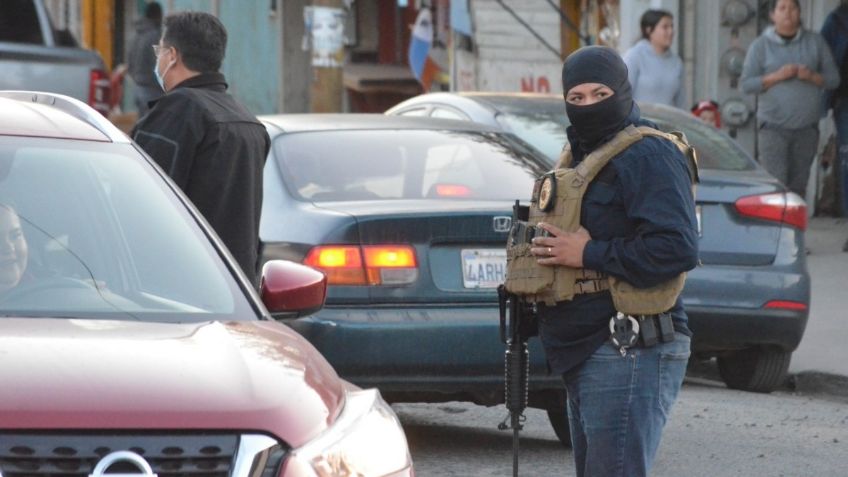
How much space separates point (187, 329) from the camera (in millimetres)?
4582

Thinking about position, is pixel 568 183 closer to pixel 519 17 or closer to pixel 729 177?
pixel 729 177

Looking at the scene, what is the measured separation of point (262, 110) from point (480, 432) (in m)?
21.1

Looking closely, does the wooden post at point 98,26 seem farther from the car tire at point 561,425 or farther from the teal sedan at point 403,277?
the car tire at point 561,425

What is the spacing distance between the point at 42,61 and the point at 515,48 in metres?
6.06

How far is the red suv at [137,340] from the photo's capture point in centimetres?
383

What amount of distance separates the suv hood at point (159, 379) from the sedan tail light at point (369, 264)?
2.72 metres

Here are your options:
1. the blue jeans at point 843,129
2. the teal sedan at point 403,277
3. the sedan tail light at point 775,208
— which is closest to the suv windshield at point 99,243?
the teal sedan at point 403,277

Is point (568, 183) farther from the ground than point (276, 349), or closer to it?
farther from the ground

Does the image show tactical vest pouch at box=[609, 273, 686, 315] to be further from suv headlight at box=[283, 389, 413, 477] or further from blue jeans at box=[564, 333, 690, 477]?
suv headlight at box=[283, 389, 413, 477]

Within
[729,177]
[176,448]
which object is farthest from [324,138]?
[176,448]

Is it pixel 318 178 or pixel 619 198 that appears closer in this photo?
pixel 619 198

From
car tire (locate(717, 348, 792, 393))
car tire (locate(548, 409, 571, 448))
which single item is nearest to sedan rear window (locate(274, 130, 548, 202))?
car tire (locate(548, 409, 571, 448))

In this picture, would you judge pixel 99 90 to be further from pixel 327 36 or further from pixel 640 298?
pixel 640 298

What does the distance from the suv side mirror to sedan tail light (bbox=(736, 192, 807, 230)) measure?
481 cm
